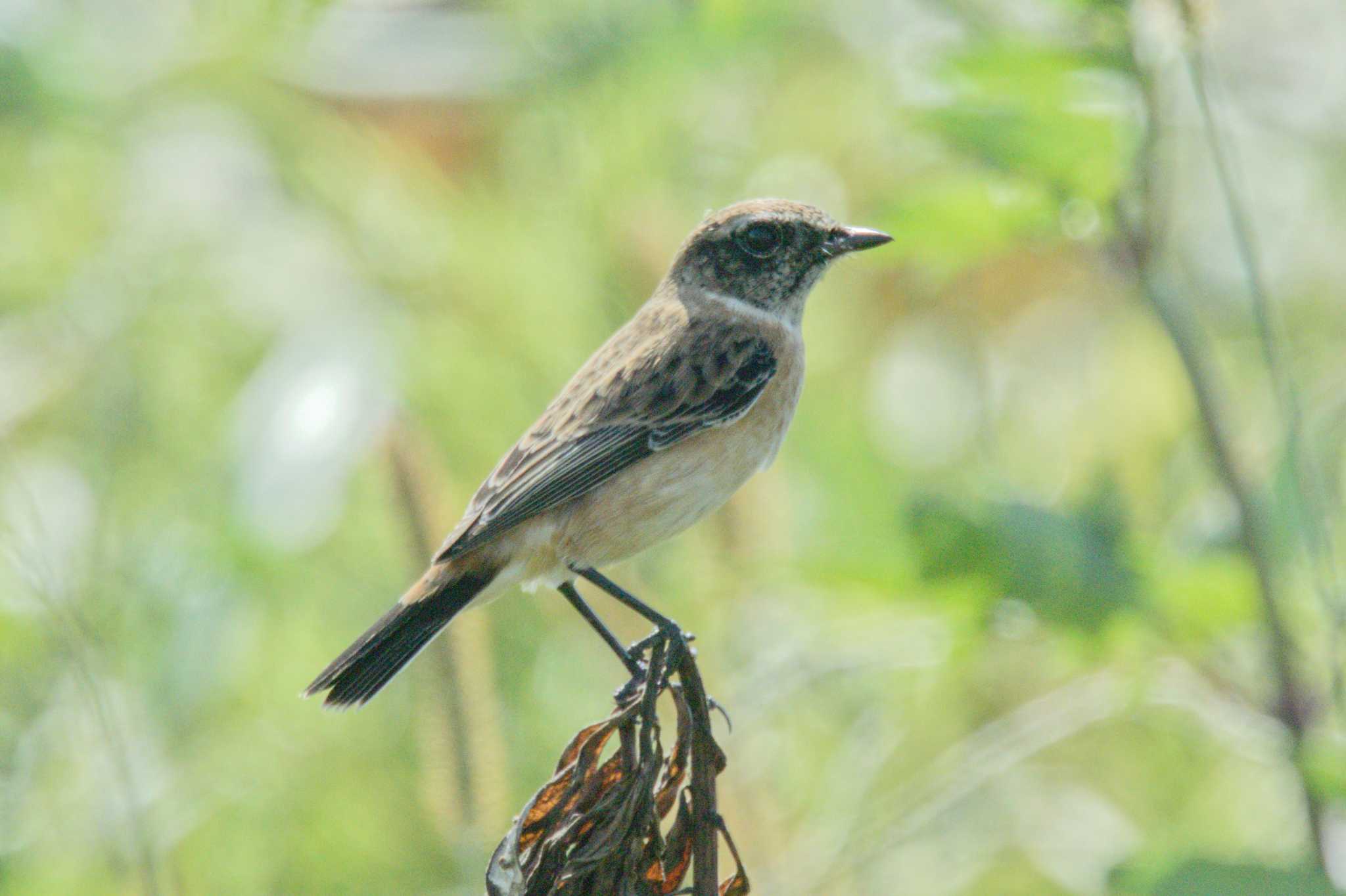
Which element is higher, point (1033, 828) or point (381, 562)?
point (381, 562)

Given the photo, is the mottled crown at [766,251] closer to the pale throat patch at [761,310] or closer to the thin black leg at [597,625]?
the pale throat patch at [761,310]

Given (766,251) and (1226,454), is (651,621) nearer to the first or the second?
(1226,454)

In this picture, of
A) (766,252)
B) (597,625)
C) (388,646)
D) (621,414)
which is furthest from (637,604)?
(766,252)

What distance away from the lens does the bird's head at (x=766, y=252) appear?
418 cm

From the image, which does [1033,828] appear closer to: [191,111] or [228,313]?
[228,313]

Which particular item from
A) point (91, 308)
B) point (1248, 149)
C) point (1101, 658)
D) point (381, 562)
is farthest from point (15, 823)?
point (1248, 149)

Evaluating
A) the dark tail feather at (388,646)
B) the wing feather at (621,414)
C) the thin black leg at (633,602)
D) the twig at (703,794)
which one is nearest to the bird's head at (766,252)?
the wing feather at (621,414)

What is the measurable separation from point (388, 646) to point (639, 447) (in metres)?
0.87

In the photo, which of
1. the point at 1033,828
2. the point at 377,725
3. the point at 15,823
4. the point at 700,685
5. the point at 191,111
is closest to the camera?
the point at 700,685

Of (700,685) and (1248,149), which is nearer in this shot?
(700,685)

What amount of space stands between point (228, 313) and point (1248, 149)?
13.1 ft

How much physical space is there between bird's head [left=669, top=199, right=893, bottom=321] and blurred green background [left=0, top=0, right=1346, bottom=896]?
0.93 ft

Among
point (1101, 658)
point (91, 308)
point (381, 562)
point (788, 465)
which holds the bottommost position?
point (1101, 658)

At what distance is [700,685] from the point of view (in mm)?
2490
